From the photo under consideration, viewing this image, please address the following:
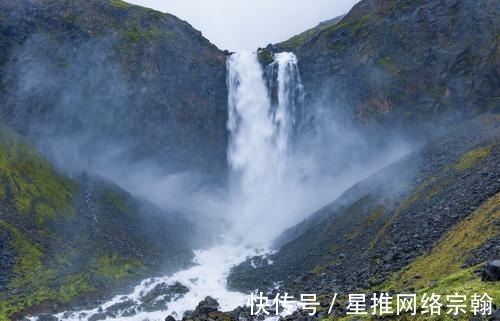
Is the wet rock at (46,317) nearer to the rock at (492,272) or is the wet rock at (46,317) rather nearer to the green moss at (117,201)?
the green moss at (117,201)

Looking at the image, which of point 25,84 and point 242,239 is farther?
point 25,84

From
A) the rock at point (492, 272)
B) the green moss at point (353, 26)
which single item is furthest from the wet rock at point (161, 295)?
the green moss at point (353, 26)

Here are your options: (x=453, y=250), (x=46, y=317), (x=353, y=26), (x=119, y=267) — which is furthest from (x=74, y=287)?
(x=353, y=26)

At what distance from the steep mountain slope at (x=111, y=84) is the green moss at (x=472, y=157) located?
5161cm

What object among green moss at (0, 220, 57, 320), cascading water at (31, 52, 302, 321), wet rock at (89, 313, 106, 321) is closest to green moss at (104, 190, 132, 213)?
cascading water at (31, 52, 302, 321)

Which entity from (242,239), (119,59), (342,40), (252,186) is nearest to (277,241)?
(242,239)

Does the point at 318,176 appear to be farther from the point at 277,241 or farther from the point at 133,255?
the point at 133,255

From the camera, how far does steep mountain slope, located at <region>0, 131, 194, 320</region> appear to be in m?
55.8

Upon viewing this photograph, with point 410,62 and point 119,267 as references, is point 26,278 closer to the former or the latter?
point 119,267

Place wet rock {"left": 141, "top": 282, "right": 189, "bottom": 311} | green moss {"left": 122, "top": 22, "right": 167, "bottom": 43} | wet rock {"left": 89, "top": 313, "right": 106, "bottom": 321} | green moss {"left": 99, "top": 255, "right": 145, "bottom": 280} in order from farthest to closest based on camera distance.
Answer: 1. green moss {"left": 122, "top": 22, "right": 167, "bottom": 43}
2. green moss {"left": 99, "top": 255, "right": 145, "bottom": 280}
3. wet rock {"left": 141, "top": 282, "right": 189, "bottom": 311}
4. wet rock {"left": 89, "top": 313, "right": 106, "bottom": 321}

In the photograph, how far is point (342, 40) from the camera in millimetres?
93188

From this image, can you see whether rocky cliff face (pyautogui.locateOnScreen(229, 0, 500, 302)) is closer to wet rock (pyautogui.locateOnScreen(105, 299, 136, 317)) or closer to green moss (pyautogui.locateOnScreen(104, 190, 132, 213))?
wet rock (pyautogui.locateOnScreen(105, 299, 136, 317))

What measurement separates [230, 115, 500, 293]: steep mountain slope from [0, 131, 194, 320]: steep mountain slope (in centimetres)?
1508

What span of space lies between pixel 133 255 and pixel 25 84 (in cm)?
4331
